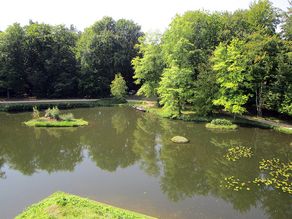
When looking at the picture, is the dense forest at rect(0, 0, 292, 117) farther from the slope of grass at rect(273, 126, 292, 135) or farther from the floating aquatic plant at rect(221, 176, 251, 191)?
the floating aquatic plant at rect(221, 176, 251, 191)

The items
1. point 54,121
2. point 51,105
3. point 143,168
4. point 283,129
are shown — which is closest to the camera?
point 143,168

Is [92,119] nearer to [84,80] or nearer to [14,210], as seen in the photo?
[84,80]

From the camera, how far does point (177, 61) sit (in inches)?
1615

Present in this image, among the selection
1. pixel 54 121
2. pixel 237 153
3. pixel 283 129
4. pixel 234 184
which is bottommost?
pixel 234 184

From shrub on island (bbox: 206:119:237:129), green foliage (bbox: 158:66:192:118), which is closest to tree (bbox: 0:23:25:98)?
green foliage (bbox: 158:66:192:118)

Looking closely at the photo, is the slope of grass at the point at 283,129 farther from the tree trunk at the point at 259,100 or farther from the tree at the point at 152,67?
the tree at the point at 152,67

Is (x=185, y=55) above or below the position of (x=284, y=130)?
above

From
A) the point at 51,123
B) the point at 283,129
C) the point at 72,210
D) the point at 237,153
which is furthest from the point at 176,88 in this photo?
the point at 72,210

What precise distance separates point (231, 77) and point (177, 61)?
847cm

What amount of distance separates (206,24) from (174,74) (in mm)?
11201

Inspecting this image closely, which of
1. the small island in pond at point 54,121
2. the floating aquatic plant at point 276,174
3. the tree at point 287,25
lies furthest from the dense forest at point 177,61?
the floating aquatic plant at point 276,174

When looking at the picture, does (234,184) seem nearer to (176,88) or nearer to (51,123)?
(176,88)

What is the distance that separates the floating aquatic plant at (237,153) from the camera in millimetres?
24391

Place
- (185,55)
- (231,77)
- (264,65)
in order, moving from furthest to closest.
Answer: (185,55) < (264,65) < (231,77)
